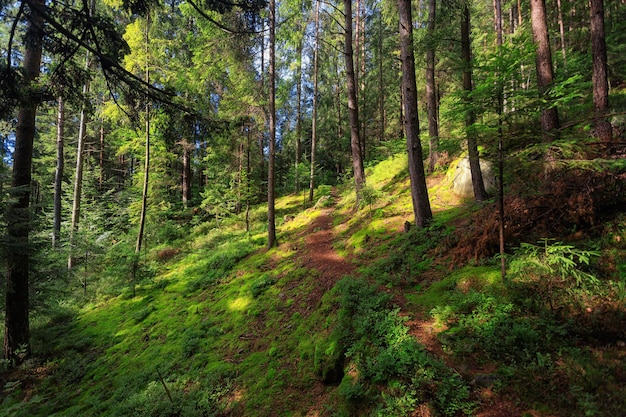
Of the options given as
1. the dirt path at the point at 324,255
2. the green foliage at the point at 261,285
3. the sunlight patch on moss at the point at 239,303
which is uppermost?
the dirt path at the point at 324,255

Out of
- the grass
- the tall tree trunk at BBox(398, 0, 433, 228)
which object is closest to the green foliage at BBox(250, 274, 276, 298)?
the grass

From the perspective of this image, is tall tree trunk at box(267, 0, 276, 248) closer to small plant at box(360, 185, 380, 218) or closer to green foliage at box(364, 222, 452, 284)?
small plant at box(360, 185, 380, 218)

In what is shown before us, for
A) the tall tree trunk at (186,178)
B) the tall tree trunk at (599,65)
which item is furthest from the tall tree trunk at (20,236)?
the tall tree trunk at (186,178)

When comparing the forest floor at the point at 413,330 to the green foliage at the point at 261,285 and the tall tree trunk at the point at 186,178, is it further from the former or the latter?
the tall tree trunk at the point at 186,178

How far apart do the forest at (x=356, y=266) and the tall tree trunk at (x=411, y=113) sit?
5 cm

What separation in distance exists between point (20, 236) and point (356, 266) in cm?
808

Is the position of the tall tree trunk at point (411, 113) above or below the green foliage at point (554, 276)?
above

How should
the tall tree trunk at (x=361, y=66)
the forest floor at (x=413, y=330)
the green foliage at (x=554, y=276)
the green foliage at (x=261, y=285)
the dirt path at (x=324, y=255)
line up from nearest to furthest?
the forest floor at (x=413, y=330) < the green foliage at (x=554, y=276) < the dirt path at (x=324, y=255) < the green foliage at (x=261, y=285) < the tall tree trunk at (x=361, y=66)

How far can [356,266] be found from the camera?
7.16 meters

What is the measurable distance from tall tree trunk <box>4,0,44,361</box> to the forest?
5 centimetres

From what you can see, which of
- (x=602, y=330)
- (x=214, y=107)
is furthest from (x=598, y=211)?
(x=214, y=107)

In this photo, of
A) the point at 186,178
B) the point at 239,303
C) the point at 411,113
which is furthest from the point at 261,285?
the point at 186,178

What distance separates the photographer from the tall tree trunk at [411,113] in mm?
7035

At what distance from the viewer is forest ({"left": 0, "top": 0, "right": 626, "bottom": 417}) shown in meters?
3.28
